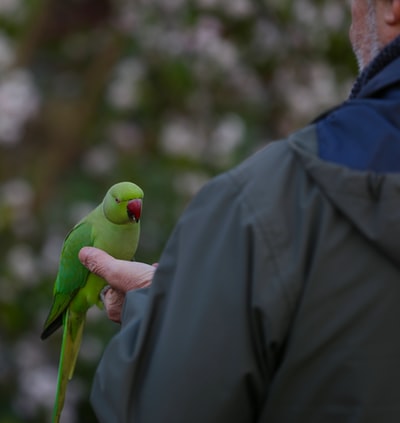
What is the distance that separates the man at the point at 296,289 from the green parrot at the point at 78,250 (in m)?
0.53

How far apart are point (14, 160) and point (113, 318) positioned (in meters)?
2.40

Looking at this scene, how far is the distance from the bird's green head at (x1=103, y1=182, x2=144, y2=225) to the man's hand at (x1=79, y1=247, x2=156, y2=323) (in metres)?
0.08

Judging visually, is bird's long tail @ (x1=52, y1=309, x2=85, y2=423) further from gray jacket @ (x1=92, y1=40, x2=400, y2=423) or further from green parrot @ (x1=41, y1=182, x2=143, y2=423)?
gray jacket @ (x1=92, y1=40, x2=400, y2=423)

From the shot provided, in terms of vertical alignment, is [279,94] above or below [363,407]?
below

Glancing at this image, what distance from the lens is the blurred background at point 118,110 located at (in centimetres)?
381

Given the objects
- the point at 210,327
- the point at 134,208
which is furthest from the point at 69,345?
the point at 210,327

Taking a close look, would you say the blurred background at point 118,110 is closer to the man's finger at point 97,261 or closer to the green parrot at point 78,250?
the green parrot at point 78,250

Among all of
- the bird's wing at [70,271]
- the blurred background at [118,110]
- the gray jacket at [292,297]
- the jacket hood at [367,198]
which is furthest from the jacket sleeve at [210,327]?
the blurred background at [118,110]

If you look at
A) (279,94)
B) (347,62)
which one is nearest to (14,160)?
(279,94)

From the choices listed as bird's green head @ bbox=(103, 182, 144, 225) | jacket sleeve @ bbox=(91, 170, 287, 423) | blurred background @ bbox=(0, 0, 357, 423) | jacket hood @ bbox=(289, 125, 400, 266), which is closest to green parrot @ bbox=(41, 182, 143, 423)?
bird's green head @ bbox=(103, 182, 144, 225)

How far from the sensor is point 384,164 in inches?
46.4

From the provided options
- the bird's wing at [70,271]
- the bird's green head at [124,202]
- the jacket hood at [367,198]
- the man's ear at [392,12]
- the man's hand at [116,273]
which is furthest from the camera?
the bird's wing at [70,271]

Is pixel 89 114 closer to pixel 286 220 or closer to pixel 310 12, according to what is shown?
pixel 310 12

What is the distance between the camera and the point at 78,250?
189cm
